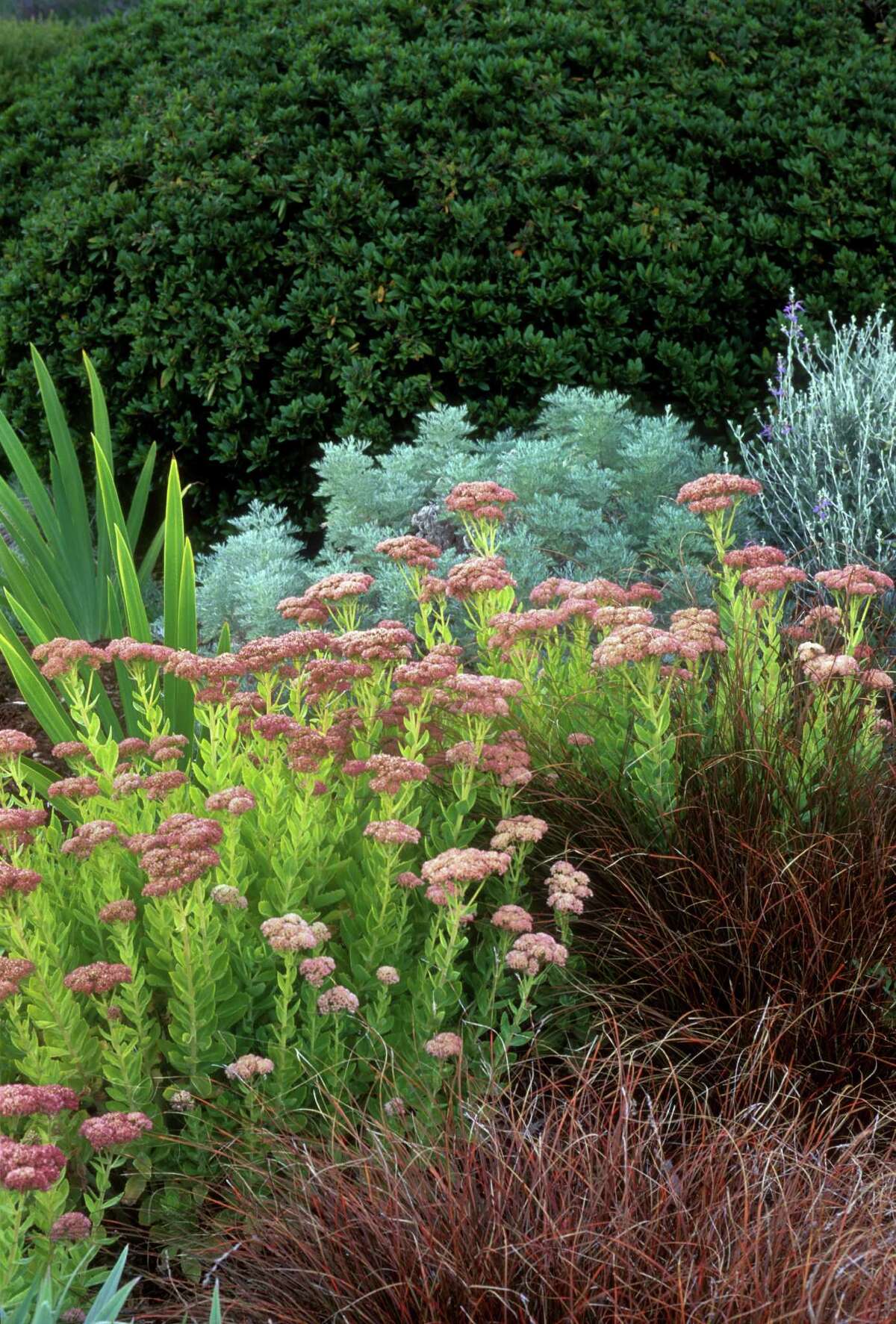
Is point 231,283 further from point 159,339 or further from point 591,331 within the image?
point 591,331

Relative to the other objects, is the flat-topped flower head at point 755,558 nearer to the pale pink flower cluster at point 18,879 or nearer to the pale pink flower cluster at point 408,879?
the pale pink flower cluster at point 408,879

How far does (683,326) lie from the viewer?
5.91 m

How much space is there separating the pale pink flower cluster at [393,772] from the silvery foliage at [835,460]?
265 centimetres

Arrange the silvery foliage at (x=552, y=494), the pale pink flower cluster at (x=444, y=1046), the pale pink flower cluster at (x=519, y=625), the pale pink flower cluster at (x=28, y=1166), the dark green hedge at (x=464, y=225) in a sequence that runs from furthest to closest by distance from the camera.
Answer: the dark green hedge at (x=464, y=225) → the silvery foliage at (x=552, y=494) → the pale pink flower cluster at (x=519, y=625) → the pale pink flower cluster at (x=444, y=1046) → the pale pink flower cluster at (x=28, y=1166)

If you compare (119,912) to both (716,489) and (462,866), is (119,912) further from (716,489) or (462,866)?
(716,489)

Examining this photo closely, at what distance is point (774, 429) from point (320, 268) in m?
2.16

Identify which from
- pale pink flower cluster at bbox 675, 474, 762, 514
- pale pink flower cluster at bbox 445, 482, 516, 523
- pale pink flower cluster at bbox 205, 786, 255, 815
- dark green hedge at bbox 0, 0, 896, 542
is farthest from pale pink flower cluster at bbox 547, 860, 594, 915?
dark green hedge at bbox 0, 0, 896, 542

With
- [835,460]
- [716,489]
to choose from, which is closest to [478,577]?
[716,489]

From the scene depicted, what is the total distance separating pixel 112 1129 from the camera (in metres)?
2.08

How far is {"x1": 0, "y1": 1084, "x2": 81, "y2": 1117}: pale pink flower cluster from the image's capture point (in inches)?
75.2

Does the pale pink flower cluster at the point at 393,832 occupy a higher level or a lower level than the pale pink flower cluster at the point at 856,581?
lower

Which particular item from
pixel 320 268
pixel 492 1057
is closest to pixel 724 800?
pixel 492 1057

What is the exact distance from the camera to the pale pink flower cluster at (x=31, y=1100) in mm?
1909

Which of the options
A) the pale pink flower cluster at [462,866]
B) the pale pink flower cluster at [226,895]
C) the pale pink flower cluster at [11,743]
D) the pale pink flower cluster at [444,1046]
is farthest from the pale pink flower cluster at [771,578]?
the pale pink flower cluster at [11,743]
